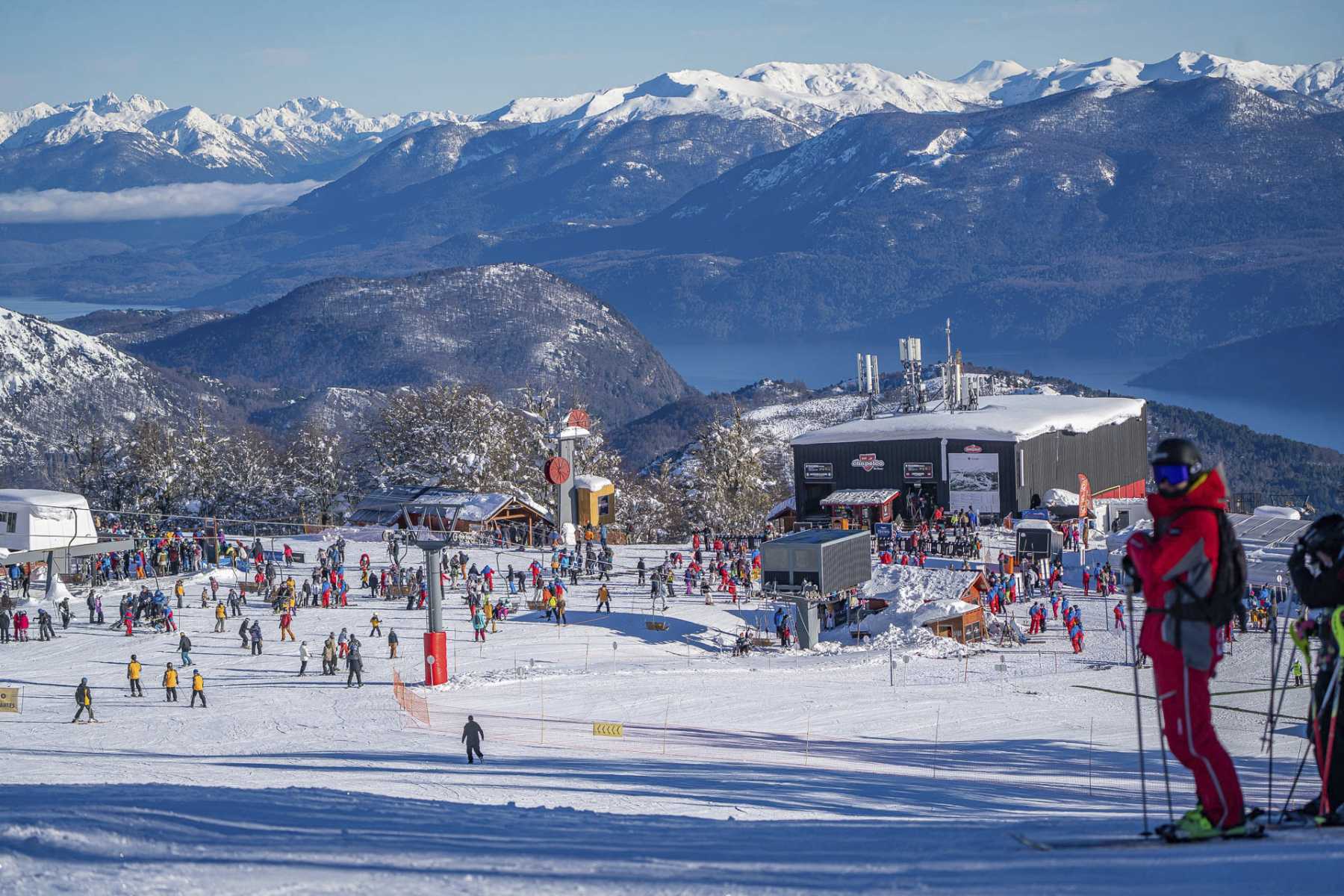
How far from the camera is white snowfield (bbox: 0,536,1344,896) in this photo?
316 inches

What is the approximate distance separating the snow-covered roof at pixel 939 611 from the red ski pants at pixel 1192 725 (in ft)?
87.4

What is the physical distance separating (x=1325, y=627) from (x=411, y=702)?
2095 cm

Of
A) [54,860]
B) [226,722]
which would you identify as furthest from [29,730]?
[54,860]

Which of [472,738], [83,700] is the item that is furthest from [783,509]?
[472,738]

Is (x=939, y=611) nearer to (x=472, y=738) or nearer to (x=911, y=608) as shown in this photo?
(x=911, y=608)

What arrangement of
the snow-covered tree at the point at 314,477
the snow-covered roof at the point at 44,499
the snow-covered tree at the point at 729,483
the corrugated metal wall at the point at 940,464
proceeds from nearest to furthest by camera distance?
the snow-covered roof at the point at 44,499
the corrugated metal wall at the point at 940,464
the snow-covered tree at the point at 314,477
the snow-covered tree at the point at 729,483

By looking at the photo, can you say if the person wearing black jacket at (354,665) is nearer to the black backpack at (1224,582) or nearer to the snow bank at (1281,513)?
the black backpack at (1224,582)

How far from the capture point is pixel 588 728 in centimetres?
2472

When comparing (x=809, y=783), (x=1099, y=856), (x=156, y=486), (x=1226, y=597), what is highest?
(x=156, y=486)

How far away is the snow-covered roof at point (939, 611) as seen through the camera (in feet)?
112

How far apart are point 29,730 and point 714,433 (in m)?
61.6

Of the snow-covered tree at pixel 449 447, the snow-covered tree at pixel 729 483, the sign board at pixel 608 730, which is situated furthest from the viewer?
the snow-covered tree at pixel 729 483

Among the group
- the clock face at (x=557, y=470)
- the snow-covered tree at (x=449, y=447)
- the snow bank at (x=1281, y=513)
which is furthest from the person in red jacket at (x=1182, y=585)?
the snow-covered tree at (x=449, y=447)

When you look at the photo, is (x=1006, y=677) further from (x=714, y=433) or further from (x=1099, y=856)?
(x=714, y=433)
